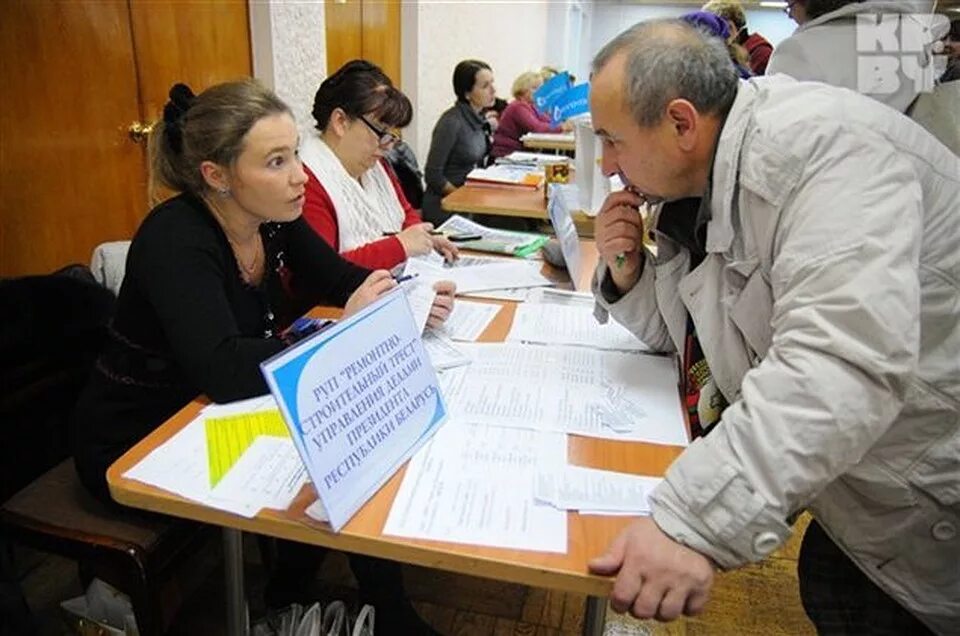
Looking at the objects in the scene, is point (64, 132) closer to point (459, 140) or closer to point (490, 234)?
point (490, 234)

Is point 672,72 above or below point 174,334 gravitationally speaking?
above

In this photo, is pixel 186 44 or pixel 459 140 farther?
pixel 459 140

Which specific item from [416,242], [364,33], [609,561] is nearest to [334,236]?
[416,242]

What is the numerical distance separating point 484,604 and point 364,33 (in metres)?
3.51

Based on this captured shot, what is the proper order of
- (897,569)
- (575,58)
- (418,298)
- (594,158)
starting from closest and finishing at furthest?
1. (897,569)
2. (418,298)
3. (594,158)
4. (575,58)

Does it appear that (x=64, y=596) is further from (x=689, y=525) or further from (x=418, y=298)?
(x=689, y=525)

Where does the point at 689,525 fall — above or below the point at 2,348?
above

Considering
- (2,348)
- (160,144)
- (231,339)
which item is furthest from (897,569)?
(2,348)

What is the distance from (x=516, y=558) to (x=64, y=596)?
4.61 feet

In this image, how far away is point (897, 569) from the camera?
0.88m

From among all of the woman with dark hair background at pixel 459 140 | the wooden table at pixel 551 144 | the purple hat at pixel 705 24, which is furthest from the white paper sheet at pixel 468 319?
the wooden table at pixel 551 144

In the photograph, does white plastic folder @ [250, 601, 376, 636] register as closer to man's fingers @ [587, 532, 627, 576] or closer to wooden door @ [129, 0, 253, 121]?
man's fingers @ [587, 532, 627, 576]

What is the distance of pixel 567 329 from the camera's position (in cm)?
134

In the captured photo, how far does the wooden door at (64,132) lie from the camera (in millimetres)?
1838
